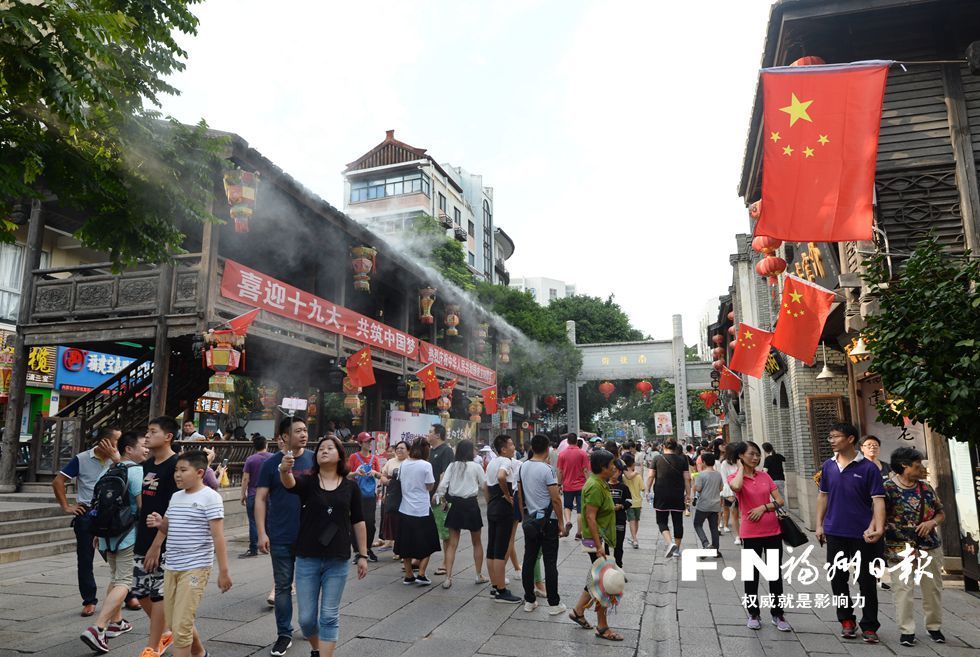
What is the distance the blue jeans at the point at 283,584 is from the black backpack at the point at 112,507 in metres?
1.17

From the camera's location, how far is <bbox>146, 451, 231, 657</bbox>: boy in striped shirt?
4.07m

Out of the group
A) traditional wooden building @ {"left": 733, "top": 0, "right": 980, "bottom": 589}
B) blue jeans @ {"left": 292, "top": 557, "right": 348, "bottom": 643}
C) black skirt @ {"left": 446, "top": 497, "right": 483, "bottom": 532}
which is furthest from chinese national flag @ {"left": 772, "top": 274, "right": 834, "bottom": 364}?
blue jeans @ {"left": 292, "top": 557, "right": 348, "bottom": 643}

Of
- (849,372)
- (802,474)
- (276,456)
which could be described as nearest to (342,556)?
(276,456)

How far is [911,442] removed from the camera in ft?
35.3

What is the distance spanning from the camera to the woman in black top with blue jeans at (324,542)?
4.20 metres

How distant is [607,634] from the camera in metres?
5.26

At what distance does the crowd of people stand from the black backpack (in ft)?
0.03

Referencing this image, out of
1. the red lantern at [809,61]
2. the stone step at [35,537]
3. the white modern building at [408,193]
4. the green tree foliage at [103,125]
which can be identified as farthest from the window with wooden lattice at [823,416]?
the white modern building at [408,193]

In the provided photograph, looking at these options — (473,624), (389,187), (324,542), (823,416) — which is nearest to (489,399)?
(823,416)

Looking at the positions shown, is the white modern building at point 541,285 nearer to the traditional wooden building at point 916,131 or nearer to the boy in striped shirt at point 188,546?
the traditional wooden building at point 916,131

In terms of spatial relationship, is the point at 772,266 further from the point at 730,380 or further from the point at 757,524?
the point at 730,380

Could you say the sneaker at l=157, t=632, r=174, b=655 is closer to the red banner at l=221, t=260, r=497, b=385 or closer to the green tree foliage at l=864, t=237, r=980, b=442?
the green tree foliage at l=864, t=237, r=980, b=442

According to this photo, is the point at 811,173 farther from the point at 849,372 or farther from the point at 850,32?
the point at 849,372

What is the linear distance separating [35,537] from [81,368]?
31.2ft
